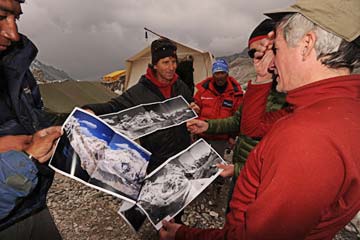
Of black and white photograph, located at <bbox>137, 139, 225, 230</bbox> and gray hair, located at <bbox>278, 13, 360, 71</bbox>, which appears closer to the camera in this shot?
gray hair, located at <bbox>278, 13, 360, 71</bbox>

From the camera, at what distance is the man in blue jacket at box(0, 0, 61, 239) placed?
1304 millimetres

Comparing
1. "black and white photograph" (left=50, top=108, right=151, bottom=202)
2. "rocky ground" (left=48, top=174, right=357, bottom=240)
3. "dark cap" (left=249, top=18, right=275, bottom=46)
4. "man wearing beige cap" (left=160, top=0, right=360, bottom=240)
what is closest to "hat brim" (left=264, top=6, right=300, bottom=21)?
"man wearing beige cap" (left=160, top=0, right=360, bottom=240)

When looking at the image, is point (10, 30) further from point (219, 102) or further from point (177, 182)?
point (219, 102)

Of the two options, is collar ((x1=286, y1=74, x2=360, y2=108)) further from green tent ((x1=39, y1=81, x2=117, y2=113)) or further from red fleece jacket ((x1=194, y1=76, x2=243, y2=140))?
green tent ((x1=39, y1=81, x2=117, y2=113))

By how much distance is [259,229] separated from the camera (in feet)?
2.66

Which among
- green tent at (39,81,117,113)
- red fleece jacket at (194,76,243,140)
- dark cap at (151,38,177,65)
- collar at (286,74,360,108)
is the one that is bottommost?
green tent at (39,81,117,113)

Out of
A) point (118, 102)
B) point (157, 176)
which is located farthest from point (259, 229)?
point (118, 102)

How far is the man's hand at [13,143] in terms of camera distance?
1.16 m

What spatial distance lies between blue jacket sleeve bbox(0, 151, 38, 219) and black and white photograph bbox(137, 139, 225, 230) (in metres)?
0.68

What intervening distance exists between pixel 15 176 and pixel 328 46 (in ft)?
4.16

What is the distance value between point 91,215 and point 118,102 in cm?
219

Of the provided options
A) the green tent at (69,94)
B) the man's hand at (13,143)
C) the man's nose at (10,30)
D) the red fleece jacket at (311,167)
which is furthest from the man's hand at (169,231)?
the green tent at (69,94)

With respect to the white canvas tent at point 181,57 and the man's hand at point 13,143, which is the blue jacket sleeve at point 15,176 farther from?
the white canvas tent at point 181,57

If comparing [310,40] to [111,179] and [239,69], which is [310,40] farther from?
[239,69]
